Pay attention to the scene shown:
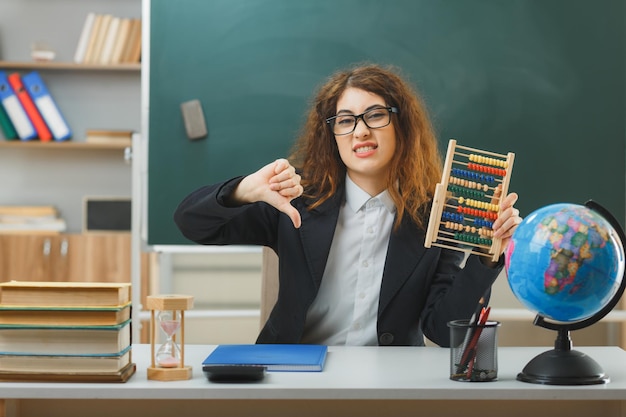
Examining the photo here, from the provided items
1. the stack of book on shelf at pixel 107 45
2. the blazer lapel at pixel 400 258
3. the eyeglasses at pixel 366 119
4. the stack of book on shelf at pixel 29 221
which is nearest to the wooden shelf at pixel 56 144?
the stack of book on shelf at pixel 29 221

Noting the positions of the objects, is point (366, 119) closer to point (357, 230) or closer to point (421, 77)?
point (357, 230)

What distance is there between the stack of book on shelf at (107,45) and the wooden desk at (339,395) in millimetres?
3294

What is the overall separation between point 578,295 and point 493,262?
1.63 ft

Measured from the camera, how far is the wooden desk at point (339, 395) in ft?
4.83

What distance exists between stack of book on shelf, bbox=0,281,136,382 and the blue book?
20 centimetres

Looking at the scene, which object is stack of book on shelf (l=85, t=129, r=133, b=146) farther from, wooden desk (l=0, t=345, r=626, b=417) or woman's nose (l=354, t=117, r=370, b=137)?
wooden desk (l=0, t=345, r=626, b=417)

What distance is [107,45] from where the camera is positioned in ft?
15.7

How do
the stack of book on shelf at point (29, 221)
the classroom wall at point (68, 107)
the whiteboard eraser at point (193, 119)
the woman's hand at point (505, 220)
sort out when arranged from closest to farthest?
the woman's hand at point (505, 220)
the whiteboard eraser at point (193, 119)
the stack of book on shelf at point (29, 221)
the classroom wall at point (68, 107)

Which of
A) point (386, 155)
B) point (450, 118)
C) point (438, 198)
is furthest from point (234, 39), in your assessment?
point (438, 198)

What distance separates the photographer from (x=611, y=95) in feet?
12.3

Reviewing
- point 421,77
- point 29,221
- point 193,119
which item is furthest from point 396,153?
point 29,221

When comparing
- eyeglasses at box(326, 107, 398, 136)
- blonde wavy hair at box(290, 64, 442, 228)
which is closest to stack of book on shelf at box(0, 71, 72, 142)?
blonde wavy hair at box(290, 64, 442, 228)

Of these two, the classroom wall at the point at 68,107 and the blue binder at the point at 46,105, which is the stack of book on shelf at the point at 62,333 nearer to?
the blue binder at the point at 46,105

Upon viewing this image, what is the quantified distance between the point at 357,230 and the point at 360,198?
90 mm
